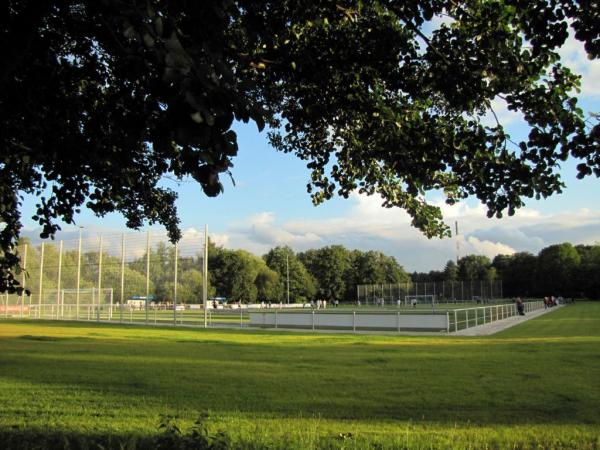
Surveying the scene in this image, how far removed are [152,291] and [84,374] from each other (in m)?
28.5

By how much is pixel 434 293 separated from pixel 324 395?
308 ft

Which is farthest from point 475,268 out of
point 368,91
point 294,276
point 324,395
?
point 368,91

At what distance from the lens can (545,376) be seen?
1073 centimetres

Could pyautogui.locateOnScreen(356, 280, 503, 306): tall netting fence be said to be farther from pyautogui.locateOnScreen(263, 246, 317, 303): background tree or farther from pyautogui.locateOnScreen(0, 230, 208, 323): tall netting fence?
pyautogui.locateOnScreen(0, 230, 208, 323): tall netting fence

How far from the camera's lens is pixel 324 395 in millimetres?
8922

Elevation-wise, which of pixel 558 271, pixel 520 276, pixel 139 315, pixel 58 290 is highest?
pixel 558 271

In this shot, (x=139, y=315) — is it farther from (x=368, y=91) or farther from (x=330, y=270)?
(x=330, y=270)

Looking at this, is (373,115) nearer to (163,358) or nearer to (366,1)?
(366,1)

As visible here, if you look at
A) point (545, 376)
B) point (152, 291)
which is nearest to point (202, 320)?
point (152, 291)

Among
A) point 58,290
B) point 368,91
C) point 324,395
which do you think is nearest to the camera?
point 368,91

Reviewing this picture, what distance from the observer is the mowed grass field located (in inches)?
247

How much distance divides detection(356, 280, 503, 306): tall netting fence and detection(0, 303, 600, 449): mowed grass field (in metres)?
82.9

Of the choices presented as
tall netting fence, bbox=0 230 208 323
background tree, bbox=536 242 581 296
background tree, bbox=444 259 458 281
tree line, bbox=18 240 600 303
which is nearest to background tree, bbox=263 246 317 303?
tree line, bbox=18 240 600 303

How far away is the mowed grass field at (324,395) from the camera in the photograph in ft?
20.6
